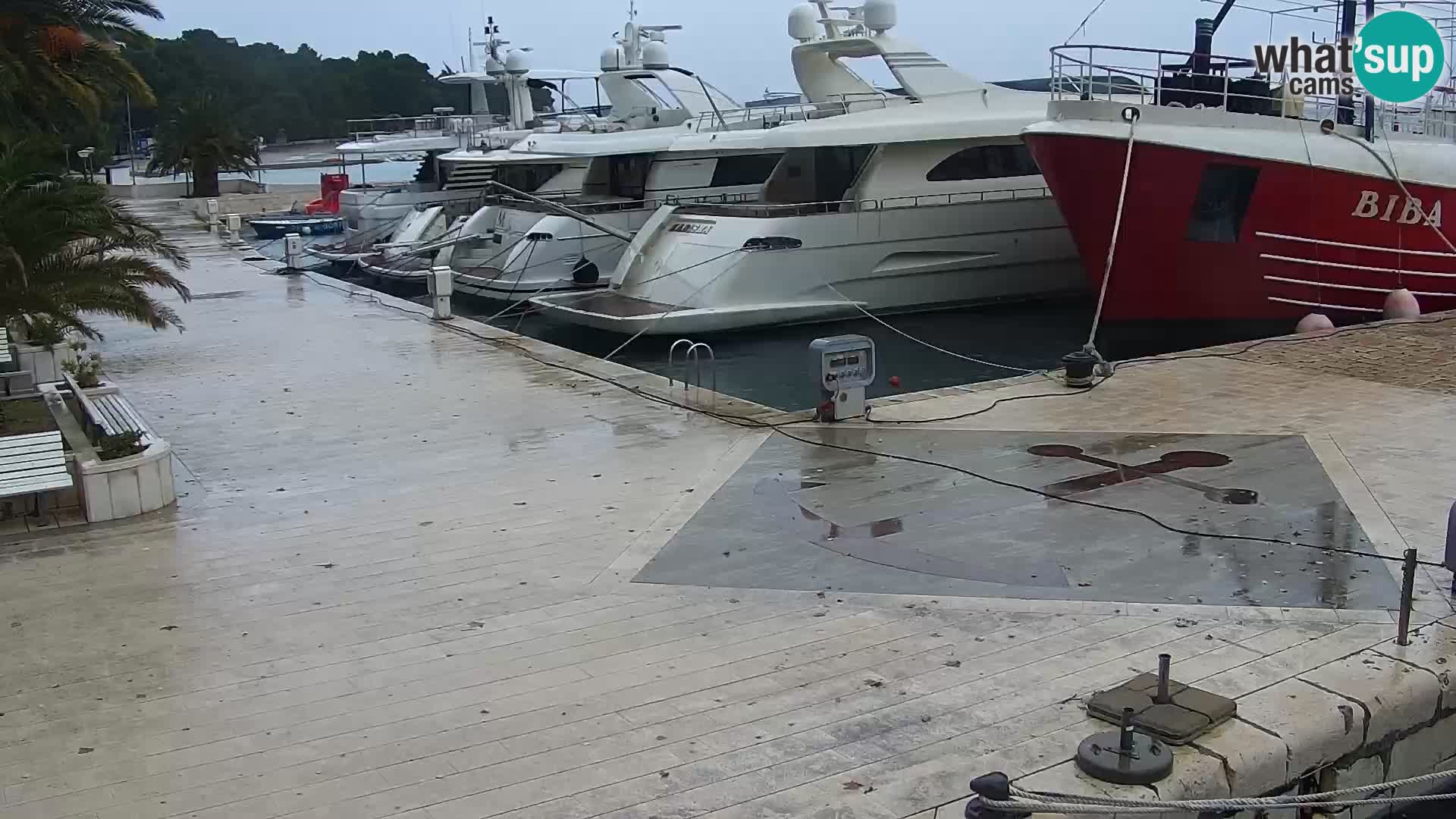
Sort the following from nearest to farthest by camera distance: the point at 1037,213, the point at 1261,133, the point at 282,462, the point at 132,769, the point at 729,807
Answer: the point at 729,807, the point at 132,769, the point at 282,462, the point at 1261,133, the point at 1037,213

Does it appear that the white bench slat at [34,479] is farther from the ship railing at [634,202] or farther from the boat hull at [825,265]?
the ship railing at [634,202]

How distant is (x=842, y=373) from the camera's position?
991 cm

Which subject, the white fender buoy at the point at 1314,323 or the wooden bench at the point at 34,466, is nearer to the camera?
the wooden bench at the point at 34,466

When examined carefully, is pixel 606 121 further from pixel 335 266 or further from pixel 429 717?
pixel 429 717

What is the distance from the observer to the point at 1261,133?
16031 mm

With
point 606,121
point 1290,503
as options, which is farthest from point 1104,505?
point 606,121

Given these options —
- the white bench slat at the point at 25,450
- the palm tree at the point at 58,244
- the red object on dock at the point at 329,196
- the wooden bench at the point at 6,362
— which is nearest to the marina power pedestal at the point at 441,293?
the palm tree at the point at 58,244

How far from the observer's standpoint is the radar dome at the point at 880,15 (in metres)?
22.5

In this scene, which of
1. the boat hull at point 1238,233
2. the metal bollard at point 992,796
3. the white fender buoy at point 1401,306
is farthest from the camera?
the white fender buoy at point 1401,306

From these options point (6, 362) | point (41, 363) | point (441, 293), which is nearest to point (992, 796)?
point (6, 362)

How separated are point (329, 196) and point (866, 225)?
25703 millimetres

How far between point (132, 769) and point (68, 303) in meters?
5.98

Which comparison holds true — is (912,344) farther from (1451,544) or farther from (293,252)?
(1451,544)

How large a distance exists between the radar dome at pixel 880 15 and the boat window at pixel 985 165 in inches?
109
